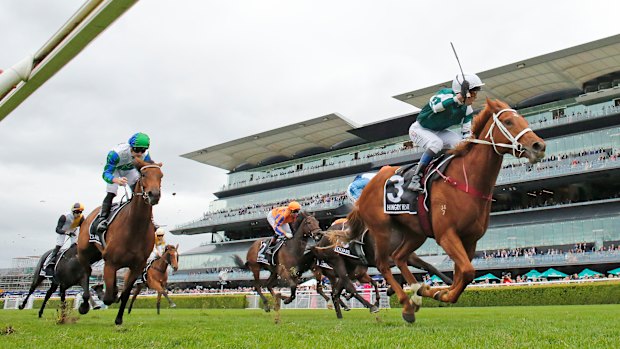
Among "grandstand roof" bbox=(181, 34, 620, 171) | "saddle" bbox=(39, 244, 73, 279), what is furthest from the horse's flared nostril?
"grandstand roof" bbox=(181, 34, 620, 171)

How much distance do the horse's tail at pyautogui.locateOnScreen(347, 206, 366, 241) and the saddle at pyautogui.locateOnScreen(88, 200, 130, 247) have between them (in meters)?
3.67

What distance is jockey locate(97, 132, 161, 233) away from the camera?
27.5 feet

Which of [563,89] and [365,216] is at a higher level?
[563,89]

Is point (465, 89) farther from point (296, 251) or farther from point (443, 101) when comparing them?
point (296, 251)

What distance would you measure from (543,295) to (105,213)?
20225 millimetres

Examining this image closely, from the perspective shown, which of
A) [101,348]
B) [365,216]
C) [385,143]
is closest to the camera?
[101,348]

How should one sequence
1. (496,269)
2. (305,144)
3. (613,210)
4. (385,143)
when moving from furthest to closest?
(305,144) → (385,143) → (496,269) → (613,210)

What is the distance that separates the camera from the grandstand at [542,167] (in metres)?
40.6

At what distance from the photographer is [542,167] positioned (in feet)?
144

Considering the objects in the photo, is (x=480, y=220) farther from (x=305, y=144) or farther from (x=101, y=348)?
(x=305, y=144)

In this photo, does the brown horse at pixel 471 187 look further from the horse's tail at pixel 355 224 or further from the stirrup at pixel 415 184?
the horse's tail at pixel 355 224

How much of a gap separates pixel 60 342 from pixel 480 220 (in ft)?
15.6

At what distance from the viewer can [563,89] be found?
163ft

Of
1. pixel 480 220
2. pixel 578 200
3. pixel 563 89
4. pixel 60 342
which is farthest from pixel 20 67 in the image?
pixel 563 89
